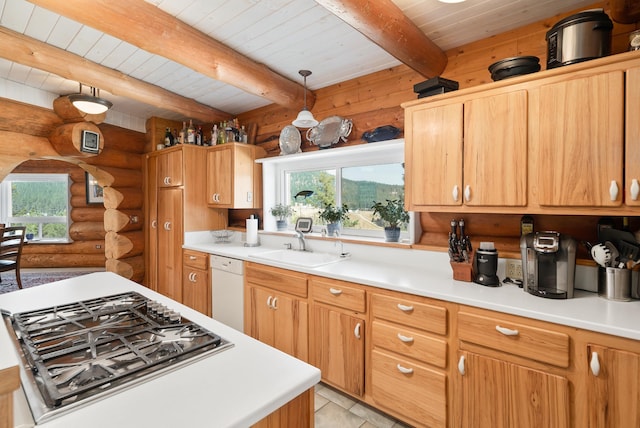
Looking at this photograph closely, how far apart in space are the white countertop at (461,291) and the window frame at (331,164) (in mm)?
207

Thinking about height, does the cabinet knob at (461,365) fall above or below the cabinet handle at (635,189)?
below

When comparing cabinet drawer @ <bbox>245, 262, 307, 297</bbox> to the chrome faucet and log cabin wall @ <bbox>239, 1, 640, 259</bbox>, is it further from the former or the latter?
log cabin wall @ <bbox>239, 1, 640, 259</bbox>

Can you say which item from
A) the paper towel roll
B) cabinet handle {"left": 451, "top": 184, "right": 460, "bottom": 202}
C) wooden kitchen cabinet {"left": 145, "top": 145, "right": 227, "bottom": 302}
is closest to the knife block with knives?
cabinet handle {"left": 451, "top": 184, "right": 460, "bottom": 202}

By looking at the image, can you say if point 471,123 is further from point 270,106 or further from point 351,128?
point 270,106

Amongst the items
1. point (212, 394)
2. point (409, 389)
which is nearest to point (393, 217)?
point (409, 389)

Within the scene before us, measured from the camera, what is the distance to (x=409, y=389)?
6.01 ft

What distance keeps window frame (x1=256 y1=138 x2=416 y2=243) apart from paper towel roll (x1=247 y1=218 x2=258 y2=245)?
15 centimetres

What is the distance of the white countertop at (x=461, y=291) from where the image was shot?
4.42 ft

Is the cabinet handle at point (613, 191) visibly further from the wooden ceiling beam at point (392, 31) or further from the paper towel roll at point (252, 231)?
the paper towel roll at point (252, 231)

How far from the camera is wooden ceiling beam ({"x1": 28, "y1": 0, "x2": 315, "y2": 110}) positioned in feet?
5.87

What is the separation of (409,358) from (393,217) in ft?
3.42

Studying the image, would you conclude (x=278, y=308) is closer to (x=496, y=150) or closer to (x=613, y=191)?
(x=496, y=150)

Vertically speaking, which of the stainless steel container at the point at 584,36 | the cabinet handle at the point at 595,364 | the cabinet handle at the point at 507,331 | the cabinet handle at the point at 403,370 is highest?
the stainless steel container at the point at 584,36

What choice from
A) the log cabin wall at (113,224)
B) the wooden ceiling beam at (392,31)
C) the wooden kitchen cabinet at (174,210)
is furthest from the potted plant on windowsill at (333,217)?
the log cabin wall at (113,224)
